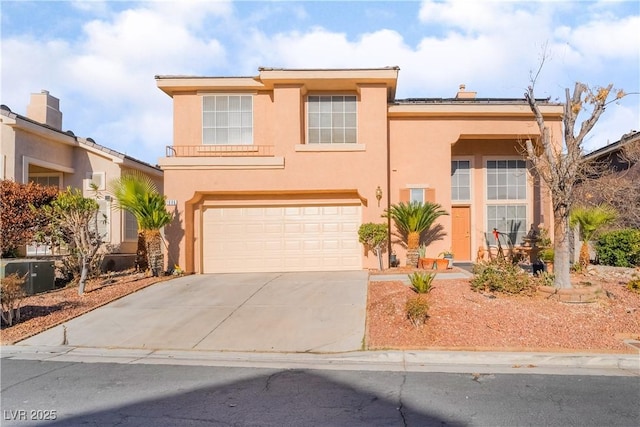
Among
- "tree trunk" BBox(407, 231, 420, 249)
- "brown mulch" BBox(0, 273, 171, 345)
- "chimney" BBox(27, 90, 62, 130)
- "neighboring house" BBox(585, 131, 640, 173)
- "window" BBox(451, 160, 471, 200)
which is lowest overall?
"brown mulch" BBox(0, 273, 171, 345)

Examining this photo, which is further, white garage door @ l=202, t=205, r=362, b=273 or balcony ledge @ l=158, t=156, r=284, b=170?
white garage door @ l=202, t=205, r=362, b=273

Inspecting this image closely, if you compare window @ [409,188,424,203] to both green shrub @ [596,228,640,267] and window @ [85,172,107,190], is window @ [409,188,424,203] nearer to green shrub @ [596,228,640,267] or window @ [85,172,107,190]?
green shrub @ [596,228,640,267]

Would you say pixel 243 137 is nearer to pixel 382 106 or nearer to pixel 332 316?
pixel 382 106

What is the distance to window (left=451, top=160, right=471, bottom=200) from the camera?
1734 cm

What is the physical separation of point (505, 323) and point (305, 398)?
4.47m

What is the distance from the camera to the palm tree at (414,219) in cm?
1472

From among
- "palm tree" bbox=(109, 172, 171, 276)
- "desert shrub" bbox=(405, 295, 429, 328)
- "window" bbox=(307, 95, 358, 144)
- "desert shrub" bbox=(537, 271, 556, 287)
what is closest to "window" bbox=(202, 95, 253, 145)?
"window" bbox=(307, 95, 358, 144)

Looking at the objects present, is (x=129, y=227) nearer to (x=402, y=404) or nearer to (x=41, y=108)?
(x=41, y=108)

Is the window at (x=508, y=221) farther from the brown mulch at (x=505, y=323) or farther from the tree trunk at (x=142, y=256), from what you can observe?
the tree trunk at (x=142, y=256)

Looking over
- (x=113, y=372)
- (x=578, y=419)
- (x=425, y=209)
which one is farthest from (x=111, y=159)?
(x=578, y=419)

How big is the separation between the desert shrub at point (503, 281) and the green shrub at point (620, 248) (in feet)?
17.4

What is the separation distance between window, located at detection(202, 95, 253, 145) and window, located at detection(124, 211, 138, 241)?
458 centimetres

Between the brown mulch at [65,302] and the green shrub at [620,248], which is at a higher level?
the green shrub at [620,248]

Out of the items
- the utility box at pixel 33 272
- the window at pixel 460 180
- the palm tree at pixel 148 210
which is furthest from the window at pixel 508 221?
the utility box at pixel 33 272
